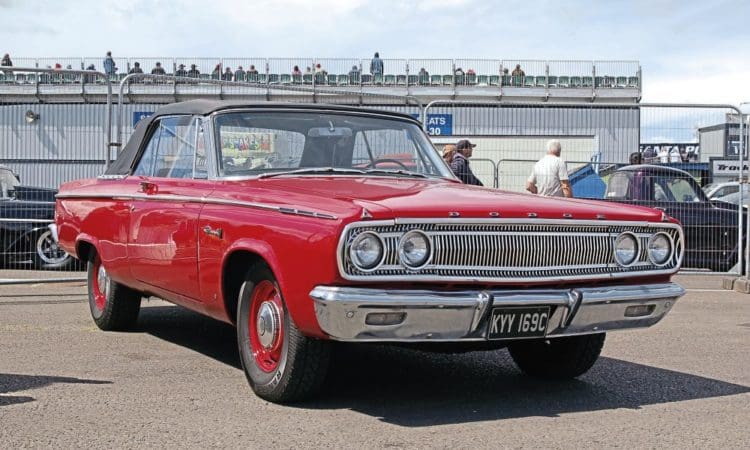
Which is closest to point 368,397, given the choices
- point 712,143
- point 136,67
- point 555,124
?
point 712,143

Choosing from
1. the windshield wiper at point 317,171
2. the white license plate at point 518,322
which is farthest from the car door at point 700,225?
the white license plate at point 518,322

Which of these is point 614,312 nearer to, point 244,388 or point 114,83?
point 244,388

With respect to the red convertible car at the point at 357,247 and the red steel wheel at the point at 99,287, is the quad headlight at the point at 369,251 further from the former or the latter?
the red steel wheel at the point at 99,287

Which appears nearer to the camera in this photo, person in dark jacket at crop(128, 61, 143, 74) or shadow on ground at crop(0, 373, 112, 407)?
shadow on ground at crop(0, 373, 112, 407)

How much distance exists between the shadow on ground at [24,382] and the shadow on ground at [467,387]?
1012mm

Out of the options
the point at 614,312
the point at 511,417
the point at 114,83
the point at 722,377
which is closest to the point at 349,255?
the point at 511,417

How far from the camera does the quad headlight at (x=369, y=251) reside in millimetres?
4398

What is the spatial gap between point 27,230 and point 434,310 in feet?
28.9

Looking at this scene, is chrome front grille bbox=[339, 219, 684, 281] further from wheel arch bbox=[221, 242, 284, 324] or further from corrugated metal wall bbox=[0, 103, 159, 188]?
corrugated metal wall bbox=[0, 103, 159, 188]

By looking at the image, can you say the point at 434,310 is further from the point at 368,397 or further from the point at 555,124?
the point at 555,124

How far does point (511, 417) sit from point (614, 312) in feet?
2.61

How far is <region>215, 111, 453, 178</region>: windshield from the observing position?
5816 millimetres

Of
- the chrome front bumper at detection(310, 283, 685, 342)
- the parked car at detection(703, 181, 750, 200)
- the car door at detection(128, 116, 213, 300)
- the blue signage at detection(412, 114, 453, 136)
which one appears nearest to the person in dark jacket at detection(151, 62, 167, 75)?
the blue signage at detection(412, 114, 453, 136)

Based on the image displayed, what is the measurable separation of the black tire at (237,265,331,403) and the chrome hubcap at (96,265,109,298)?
255 cm
